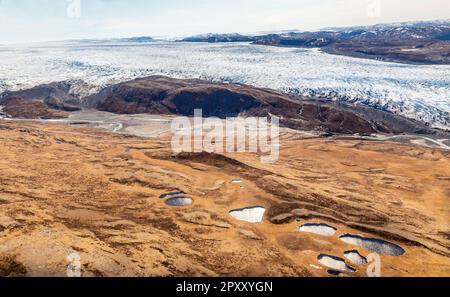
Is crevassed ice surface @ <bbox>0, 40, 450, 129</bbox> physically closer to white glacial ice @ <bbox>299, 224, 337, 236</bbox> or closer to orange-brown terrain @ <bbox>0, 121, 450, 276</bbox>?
orange-brown terrain @ <bbox>0, 121, 450, 276</bbox>

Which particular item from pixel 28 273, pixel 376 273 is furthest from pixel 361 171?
pixel 28 273

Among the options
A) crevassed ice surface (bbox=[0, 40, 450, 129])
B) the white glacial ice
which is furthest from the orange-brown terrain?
crevassed ice surface (bbox=[0, 40, 450, 129])

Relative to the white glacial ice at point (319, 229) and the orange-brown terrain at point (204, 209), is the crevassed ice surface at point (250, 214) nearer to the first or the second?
the orange-brown terrain at point (204, 209)

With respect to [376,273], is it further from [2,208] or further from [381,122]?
[381,122]

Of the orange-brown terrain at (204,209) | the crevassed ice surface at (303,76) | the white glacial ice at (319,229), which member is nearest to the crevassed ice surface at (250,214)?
the orange-brown terrain at (204,209)

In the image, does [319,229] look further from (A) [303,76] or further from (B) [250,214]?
(A) [303,76]
